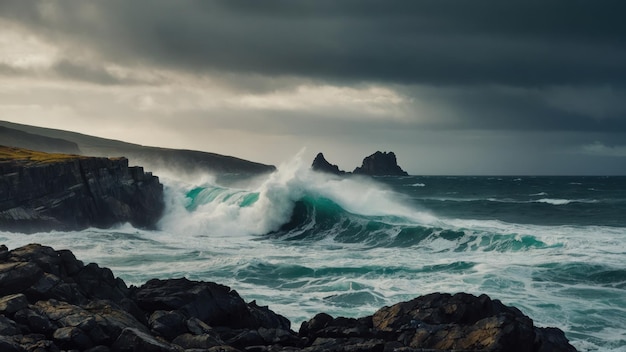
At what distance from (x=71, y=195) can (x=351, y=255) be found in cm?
2042

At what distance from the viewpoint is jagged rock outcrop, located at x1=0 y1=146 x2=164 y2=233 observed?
35094 mm

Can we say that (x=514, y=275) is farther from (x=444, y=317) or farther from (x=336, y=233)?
(x=336, y=233)

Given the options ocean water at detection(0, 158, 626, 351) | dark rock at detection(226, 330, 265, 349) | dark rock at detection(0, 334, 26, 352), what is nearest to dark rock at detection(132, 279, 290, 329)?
dark rock at detection(226, 330, 265, 349)

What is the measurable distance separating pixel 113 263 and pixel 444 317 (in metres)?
16.2

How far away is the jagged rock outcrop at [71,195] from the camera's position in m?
35.1

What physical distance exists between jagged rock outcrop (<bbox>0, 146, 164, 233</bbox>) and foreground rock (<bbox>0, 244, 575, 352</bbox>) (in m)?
23.8

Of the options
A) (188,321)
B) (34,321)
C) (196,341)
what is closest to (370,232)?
(188,321)

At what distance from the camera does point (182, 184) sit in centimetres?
6141

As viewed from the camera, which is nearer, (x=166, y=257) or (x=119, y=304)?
(x=119, y=304)

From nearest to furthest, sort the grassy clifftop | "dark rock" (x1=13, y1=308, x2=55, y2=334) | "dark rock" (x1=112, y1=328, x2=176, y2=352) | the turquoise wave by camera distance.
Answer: "dark rock" (x1=112, y1=328, x2=176, y2=352), "dark rock" (x1=13, y1=308, x2=55, y2=334), the turquoise wave, the grassy clifftop

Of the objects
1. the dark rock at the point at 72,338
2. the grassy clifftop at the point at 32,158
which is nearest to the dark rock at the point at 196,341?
the dark rock at the point at 72,338

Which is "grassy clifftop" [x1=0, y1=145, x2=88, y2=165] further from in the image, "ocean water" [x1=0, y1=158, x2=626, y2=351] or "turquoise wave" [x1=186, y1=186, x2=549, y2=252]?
"turquoise wave" [x1=186, y1=186, x2=549, y2=252]

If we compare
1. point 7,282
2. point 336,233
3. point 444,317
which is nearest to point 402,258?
point 336,233

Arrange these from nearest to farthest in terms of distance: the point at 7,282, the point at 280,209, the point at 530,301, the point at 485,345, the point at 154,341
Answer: the point at 154,341 < the point at 485,345 < the point at 7,282 < the point at 530,301 < the point at 280,209
